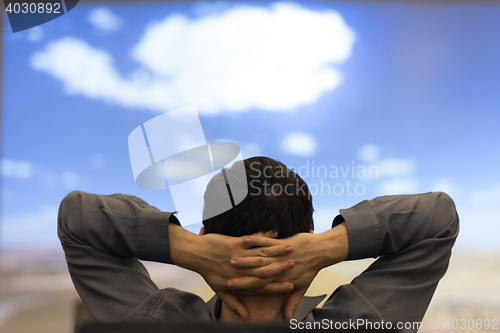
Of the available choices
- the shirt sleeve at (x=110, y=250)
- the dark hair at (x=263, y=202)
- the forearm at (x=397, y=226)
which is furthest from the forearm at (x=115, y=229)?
the forearm at (x=397, y=226)

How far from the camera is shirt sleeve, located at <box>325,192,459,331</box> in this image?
2.68 ft

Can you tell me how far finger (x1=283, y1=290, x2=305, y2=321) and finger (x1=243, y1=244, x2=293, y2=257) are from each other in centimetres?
12

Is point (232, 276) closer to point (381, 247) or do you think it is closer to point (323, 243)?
point (323, 243)

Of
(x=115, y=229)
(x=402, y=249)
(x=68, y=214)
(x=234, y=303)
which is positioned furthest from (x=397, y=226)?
(x=68, y=214)

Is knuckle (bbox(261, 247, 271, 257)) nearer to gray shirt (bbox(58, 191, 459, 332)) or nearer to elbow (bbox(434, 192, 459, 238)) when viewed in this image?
gray shirt (bbox(58, 191, 459, 332))

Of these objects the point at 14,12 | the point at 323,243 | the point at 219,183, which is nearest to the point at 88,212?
the point at 219,183

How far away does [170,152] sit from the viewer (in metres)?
1.16

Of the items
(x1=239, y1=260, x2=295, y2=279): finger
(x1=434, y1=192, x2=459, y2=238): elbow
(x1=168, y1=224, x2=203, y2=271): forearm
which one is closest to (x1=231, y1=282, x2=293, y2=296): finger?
(x1=239, y1=260, x2=295, y2=279): finger

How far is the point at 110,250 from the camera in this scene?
0.85 m

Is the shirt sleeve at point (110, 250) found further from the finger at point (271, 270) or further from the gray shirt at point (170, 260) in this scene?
the finger at point (271, 270)

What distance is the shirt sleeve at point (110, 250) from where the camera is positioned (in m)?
0.82

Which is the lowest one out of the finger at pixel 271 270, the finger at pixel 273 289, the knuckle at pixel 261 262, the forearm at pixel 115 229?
the finger at pixel 273 289

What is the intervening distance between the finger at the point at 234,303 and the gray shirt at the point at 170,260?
0.23 ft

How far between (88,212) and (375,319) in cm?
70
